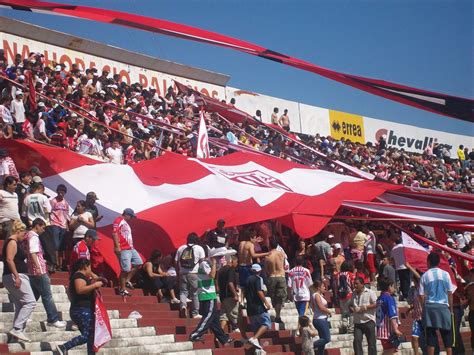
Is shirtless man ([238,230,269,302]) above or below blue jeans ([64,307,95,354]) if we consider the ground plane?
above

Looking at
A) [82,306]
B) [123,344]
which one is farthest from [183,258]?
[82,306]

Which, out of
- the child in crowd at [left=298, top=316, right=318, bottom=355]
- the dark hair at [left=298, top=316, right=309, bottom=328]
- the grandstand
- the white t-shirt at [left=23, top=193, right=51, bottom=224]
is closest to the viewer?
the grandstand

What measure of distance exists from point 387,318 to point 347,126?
29.3 m

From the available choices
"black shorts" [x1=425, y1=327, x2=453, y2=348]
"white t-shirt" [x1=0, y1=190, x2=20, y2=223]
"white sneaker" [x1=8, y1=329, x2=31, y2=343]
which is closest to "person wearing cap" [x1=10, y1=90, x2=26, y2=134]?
"white t-shirt" [x1=0, y1=190, x2=20, y2=223]

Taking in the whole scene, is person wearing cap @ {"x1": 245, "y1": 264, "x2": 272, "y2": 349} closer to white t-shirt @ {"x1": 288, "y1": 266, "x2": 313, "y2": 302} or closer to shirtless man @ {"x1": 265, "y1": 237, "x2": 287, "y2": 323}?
→ white t-shirt @ {"x1": 288, "y1": 266, "x2": 313, "y2": 302}

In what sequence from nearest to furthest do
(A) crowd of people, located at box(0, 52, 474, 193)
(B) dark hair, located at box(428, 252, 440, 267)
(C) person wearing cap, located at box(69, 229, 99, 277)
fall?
(B) dark hair, located at box(428, 252, 440, 267)
(C) person wearing cap, located at box(69, 229, 99, 277)
(A) crowd of people, located at box(0, 52, 474, 193)

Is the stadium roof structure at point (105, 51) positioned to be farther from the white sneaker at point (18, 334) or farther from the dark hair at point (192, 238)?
the white sneaker at point (18, 334)

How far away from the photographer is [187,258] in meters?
16.1

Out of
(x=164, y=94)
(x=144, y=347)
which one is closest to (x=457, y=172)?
(x=164, y=94)

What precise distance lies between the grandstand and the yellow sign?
7cm

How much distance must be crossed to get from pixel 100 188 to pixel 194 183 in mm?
2029

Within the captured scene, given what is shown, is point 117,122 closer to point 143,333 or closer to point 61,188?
point 61,188

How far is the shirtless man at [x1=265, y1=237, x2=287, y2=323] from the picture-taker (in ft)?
57.2

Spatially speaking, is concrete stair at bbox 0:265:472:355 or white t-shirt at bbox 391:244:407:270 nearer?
concrete stair at bbox 0:265:472:355
